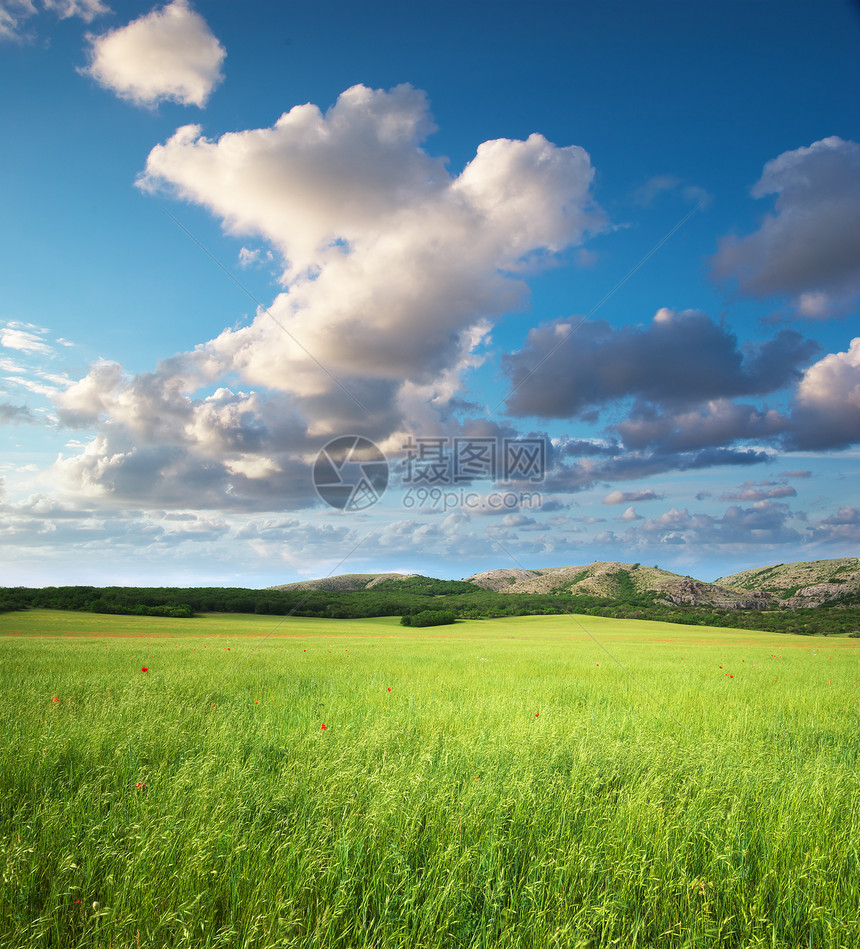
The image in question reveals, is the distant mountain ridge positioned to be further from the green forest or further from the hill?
the green forest

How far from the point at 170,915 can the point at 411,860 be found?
1881 mm

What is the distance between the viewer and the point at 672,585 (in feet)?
500

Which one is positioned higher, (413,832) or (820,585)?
(413,832)

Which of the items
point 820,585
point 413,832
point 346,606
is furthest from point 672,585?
point 413,832

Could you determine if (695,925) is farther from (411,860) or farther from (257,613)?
(257,613)

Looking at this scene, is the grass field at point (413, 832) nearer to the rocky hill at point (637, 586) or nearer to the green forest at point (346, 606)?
the green forest at point (346, 606)

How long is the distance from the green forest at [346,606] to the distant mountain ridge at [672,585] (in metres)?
17.7

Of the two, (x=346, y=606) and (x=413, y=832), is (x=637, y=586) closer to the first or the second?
(x=346, y=606)

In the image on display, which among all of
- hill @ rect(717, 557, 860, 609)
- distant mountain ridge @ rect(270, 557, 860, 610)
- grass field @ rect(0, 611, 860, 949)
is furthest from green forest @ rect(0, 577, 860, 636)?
grass field @ rect(0, 611, 860, 949)

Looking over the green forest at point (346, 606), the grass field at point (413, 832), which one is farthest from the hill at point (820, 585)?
the grass field at point (413, 832)

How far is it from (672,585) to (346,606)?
111 meters

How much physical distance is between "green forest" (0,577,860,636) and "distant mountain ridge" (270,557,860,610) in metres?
17.7

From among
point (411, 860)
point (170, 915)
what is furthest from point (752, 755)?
point (170, 915)

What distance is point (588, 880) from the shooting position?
3812 millimetres
